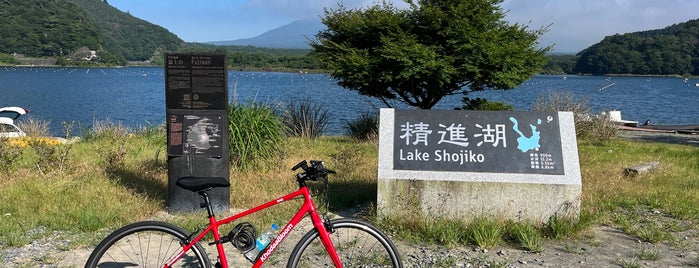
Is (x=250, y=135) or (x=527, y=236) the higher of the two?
(x=250, y=135)

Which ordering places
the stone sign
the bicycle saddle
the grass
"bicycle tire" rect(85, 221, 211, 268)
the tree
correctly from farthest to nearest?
the tree, the stone sign, the grass, "bicycle tire" rect(85, 221, 211, 268), the bicycle saddle

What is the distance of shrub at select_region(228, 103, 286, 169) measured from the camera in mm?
8172

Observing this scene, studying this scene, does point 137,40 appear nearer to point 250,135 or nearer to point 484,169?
point 250,135

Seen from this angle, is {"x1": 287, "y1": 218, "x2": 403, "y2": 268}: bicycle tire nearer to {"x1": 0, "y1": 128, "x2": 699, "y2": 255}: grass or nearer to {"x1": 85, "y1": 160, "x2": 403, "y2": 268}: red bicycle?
{"x1": 85, "y1": 160, "x2": 403, "y2": 268}: red bicycle

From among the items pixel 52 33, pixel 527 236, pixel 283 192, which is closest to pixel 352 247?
pixel 527 236

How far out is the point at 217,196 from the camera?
6438 mm

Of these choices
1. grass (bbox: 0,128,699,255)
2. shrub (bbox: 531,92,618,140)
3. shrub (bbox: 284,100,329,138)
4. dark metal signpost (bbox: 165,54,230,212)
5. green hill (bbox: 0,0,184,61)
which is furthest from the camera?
green hill (bbox: 0,0,184,61)

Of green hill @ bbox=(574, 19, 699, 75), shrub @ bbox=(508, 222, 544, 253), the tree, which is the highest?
green hill @ bbox=(574, 19, 699, 75)

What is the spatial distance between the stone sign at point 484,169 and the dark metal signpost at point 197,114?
1.74m

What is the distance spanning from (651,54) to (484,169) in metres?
130

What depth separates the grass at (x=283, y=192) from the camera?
5.46 m

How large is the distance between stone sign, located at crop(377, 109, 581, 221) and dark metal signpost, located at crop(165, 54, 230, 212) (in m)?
1.74

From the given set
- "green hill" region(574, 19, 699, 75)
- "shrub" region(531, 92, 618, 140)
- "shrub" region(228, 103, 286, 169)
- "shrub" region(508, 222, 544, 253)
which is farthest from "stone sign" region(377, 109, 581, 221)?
"green hill" region(574, 19, 699, 75)

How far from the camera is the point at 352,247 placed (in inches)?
181
